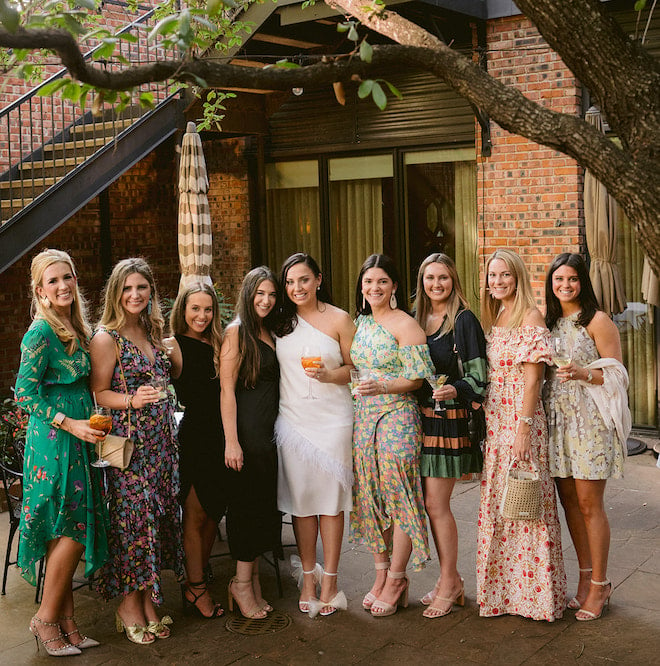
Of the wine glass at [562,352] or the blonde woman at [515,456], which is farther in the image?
the blonde woman at [515,456]

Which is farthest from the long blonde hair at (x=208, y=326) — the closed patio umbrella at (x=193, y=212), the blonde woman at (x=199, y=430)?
the closed patio umbrella at (x=193, y=212)

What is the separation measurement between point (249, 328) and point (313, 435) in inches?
27.6

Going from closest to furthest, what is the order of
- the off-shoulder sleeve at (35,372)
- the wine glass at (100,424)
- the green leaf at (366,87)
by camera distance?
the green leaf at (366,87)
the wine glass at (100,424)
the off-shoulder sleeve at (35,372)

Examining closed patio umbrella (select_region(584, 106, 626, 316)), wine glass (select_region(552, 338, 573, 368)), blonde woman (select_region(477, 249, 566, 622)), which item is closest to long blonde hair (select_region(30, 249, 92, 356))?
blonde woman (select_region(477, 249, 566, 622))

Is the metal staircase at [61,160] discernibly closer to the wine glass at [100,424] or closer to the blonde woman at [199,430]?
the blonde woman at [199,430]

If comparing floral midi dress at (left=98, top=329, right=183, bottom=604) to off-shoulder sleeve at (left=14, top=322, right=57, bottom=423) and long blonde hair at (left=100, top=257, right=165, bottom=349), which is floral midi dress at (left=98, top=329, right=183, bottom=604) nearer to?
long blonde hair at (left=100, top=257, right=165, bottom=349)

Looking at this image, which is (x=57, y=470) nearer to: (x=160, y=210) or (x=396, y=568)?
(x=396, y=568)

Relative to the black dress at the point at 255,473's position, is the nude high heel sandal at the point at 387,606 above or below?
below

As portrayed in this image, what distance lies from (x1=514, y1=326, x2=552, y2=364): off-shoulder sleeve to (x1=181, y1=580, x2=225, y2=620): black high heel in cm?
219

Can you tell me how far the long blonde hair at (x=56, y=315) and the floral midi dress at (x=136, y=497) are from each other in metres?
0.18

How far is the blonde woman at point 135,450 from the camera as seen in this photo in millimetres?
4672

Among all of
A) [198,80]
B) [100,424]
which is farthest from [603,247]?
[198,80]

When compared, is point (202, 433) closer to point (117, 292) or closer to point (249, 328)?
point (249, 328)

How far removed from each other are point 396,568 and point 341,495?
508 mm
